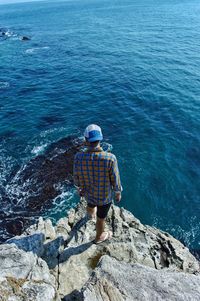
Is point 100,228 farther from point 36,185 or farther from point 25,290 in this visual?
point 36,185

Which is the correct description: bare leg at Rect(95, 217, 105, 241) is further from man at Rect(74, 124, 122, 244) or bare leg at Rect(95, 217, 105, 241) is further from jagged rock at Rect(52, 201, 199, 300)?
jagged rock at Rect(52, 201, 199, 300)

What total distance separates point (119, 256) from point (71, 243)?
1983mm

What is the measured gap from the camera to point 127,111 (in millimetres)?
28469

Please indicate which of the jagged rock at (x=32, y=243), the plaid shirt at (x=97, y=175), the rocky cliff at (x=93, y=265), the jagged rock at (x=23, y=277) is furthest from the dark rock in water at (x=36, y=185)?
the plaid shirt at (x=97, y=175)

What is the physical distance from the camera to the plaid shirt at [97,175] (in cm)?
788

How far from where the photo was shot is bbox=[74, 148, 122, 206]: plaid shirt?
7.88 metres

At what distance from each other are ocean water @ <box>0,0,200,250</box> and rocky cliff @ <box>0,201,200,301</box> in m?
5.76

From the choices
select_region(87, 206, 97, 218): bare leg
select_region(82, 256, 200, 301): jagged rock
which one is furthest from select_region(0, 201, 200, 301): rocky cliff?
select_region(87, 206, 97, 218): bare leg

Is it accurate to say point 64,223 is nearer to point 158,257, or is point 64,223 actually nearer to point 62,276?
point 62,276

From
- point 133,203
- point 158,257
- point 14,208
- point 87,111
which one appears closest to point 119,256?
point 158,257

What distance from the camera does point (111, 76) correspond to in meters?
37.8

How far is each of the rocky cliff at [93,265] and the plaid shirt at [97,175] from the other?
193cm

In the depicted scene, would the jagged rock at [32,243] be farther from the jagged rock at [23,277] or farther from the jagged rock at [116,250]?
the jagged rock at [116,250]

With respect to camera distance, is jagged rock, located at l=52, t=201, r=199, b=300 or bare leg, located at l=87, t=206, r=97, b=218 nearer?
jagged rock, located at l=52, t=201, r=199, b=300
